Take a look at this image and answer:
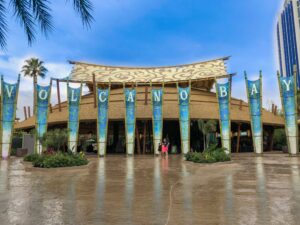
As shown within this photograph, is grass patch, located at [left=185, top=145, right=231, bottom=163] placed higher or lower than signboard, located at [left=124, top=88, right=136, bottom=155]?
lower

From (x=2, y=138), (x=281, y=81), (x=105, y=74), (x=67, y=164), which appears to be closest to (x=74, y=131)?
(x=2, y=138)

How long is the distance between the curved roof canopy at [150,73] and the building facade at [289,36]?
70.2 meters

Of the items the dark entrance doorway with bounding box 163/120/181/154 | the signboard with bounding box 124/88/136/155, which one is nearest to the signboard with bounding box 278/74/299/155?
the dark entrance doorway with bounding box 163/120/181/154

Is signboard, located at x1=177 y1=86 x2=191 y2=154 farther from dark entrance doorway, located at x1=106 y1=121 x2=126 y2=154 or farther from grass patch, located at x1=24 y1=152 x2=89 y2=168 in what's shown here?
grass patch, located at x1=24 y1=152 x2=89 y2=168

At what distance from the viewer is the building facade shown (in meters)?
107

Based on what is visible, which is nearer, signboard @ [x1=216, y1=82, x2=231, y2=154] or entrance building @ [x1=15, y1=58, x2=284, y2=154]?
signboard @ [x1=216, y1=82, x2=231, y2=154]

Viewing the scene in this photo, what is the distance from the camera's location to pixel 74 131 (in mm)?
32594

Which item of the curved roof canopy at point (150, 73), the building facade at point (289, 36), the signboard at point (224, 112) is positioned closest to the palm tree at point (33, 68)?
the curved roof canopy at point (150, 73)

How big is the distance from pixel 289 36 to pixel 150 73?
85.9 m

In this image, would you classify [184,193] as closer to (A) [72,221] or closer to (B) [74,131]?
(A) [72,221]

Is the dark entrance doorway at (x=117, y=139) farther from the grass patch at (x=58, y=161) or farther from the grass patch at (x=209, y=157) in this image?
the grass patch at (x=58, y=161)

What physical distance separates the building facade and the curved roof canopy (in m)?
70.2

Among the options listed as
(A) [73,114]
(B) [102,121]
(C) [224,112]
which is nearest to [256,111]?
(C) [224,112]

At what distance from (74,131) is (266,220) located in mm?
27339
